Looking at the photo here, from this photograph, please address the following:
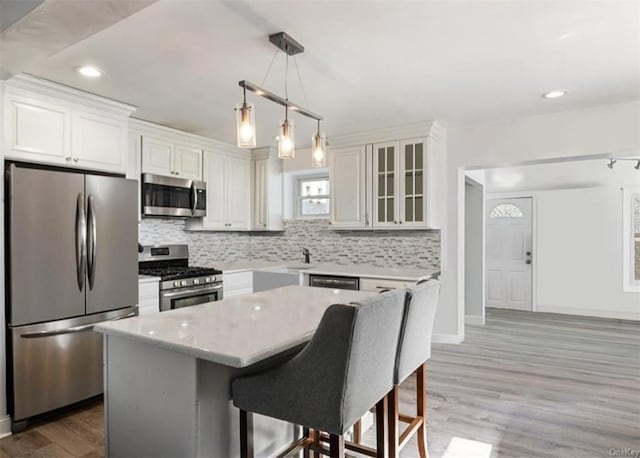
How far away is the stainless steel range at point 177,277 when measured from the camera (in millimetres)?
3504

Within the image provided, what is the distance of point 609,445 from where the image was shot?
7.52 feet

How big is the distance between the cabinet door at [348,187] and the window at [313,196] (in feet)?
1.78

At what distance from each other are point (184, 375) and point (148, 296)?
208 centimetres

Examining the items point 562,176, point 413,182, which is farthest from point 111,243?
point 562,176

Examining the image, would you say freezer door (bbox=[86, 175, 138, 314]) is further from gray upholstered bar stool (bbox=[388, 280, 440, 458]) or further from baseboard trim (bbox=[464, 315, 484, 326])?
baseboard trim (bbox=[464, 315, 484, 326])

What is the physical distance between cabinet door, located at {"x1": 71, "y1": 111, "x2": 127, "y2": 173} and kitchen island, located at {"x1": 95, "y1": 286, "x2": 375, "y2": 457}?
1.73m

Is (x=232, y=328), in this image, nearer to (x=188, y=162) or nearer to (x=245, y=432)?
(x=245, y=432)

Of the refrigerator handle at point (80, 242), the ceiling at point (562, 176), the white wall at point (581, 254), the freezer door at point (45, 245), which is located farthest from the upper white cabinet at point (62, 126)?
the white wall at point (581, 254)

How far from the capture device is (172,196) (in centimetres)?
396

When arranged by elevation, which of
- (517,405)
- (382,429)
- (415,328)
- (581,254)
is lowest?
(517,405)

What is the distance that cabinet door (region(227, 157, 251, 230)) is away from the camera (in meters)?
4.73

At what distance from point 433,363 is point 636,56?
9.32 ft

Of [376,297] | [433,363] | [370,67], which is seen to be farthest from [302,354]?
[433,363]

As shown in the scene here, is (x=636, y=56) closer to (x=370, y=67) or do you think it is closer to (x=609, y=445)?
(x=370, y=67)
